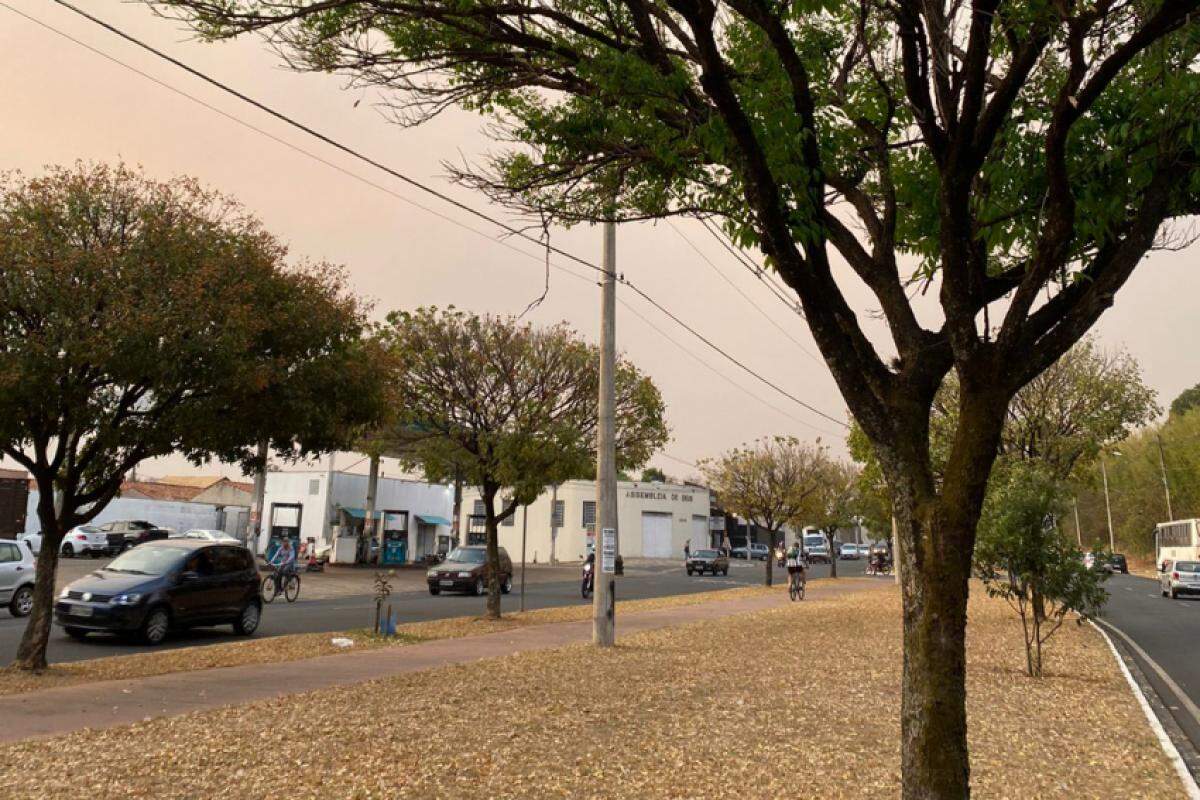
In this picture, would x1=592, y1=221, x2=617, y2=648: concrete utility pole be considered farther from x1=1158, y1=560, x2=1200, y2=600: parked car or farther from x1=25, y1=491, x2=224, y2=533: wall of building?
x1=25, y1=491, x2=224, y2=533: wall of building

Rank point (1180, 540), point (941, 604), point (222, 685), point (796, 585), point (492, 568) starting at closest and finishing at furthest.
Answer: point (941, 604), point (222, 685), point (492, 568), point (796, 585), point (1180, 540)

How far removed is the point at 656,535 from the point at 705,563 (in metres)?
24.2

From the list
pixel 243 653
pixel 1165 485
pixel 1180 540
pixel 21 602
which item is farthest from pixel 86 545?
pixel 1165 485

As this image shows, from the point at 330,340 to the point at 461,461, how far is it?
7.38m

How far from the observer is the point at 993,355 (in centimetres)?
529

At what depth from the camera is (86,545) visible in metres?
38.8

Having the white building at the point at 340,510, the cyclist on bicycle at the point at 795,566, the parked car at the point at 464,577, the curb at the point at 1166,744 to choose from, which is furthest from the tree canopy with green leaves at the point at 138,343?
the white building at the point at 340,510

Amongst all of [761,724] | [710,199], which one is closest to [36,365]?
[710,199]

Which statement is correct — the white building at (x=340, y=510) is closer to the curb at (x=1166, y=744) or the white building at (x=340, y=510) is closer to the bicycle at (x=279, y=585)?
the bicycle at (x=279, y=585)

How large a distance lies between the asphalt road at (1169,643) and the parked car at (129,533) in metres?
37.3

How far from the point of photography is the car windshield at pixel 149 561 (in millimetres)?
15258

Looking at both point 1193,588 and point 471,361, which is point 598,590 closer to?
point 471,361

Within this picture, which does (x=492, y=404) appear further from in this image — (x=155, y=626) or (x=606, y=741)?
(x=606, y=741)

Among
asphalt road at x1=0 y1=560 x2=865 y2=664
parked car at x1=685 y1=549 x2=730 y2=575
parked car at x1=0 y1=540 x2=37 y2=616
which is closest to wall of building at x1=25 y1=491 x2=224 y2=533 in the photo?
asphalt road at x1=0 y1=560 x2=865 y2=664
